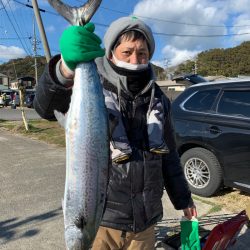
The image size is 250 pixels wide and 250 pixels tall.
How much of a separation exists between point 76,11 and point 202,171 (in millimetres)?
4713

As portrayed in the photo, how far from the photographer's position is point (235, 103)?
19.2 ft

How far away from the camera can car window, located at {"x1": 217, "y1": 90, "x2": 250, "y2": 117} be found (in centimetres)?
569

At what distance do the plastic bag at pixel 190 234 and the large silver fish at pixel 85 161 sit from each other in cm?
113

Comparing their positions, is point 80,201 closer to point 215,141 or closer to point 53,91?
point 53,91

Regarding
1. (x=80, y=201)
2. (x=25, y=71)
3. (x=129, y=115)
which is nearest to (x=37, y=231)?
(x=129, y=115)

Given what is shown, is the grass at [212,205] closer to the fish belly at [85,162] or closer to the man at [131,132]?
the man at [131,132]

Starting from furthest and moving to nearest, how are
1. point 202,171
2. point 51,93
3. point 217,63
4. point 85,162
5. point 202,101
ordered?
point 217,63
point 202,101
point 202,171
point 51,93
point 85,162

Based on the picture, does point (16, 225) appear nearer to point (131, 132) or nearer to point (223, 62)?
point (131, 132)

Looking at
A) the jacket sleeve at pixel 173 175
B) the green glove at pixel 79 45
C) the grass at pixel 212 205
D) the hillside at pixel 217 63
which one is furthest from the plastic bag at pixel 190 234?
the hillside at pixel 217 63

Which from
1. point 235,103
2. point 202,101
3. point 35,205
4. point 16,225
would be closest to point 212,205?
point 235,103

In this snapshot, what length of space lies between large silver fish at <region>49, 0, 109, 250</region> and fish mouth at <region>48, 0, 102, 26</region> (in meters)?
0.20

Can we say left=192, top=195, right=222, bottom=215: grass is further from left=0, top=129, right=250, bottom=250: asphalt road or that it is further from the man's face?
the man's face

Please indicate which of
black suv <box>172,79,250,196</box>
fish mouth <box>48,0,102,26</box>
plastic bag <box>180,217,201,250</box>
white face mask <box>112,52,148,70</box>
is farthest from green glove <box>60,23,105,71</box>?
black suv <box>172,79,250,196</box>

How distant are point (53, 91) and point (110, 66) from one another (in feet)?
1.48
